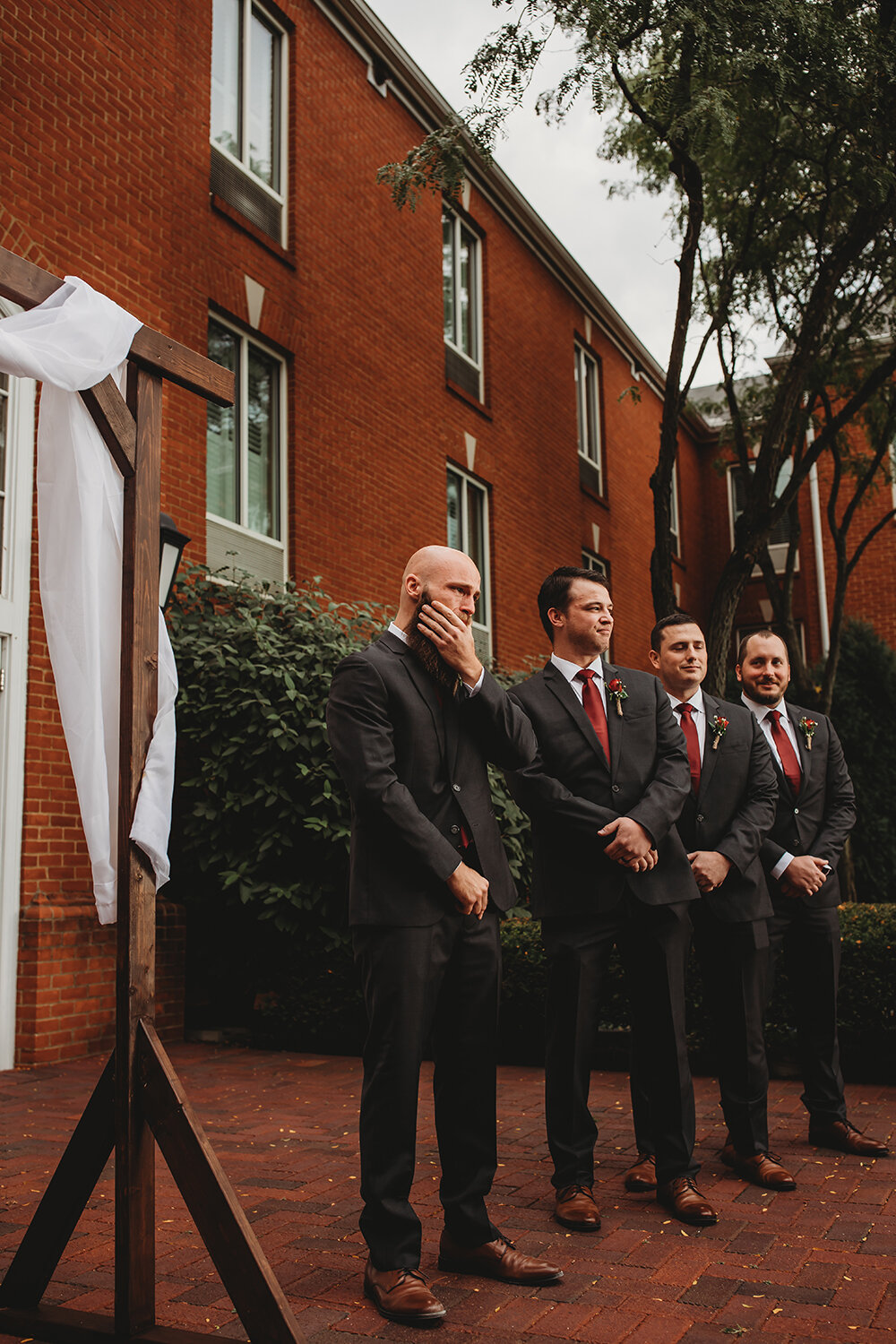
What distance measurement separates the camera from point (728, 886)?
4.70 meters

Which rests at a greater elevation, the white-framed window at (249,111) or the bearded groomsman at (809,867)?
the white-framed window at (249,111)

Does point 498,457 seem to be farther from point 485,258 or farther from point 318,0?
point 318,0

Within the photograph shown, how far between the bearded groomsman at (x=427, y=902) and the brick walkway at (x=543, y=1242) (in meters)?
0.21

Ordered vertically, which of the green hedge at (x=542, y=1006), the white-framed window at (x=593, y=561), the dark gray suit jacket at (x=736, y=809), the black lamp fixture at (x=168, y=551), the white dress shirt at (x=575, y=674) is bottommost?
the green hedge at (x=542, y=1006)

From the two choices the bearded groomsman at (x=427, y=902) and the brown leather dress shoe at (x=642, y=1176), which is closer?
the bearded groomsman at (x=427, y=902)

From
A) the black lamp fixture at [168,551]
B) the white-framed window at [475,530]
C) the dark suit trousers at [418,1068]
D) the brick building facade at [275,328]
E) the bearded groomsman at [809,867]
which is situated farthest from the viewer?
the white-framed window at [475,530]

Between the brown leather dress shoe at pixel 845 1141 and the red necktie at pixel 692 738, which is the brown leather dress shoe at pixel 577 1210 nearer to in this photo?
the brown leather dress shoe at pixel 845 1141

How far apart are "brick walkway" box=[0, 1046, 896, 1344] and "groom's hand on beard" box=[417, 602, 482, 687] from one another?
6.12 ft

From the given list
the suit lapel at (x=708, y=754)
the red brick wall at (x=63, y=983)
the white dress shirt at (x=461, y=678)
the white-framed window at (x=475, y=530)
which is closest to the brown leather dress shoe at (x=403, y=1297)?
the white dress shirt at (x=461, y=678)

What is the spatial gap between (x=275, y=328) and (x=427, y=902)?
8167mm

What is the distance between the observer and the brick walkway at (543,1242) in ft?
10.3

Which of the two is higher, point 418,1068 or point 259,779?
point 259,779

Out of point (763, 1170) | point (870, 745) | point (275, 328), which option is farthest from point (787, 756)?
point (870, 745)

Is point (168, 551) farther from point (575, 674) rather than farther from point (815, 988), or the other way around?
point (815, 988)
